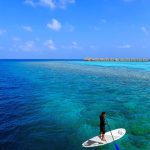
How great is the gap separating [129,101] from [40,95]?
11948 millimetres

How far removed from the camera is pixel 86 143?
1528 centimetres

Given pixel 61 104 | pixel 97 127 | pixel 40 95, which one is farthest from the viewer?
pixel 40 95

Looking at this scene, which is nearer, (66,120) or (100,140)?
(100,140)

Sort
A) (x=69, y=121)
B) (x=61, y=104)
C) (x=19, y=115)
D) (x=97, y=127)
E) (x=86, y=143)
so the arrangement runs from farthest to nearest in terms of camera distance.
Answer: (x=61, y=104) → (x=19, y=115) → (x=69, y=121) → (x=97, y=127) → (x=86, y=143)

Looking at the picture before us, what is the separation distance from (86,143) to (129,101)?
1440cm

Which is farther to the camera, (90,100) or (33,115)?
(90,100)

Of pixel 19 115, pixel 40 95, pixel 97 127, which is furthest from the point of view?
pixel 40 95

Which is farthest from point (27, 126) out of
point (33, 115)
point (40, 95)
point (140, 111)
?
point (40, 95)

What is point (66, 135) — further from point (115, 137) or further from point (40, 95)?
point (40, 95)

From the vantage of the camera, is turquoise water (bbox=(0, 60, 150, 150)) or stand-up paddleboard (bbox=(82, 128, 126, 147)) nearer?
stand-up paddleboard (bbox=(82, 128, 126, 147))

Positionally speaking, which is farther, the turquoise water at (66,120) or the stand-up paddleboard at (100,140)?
the turquoise water at (66,120)

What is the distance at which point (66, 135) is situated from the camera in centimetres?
1700

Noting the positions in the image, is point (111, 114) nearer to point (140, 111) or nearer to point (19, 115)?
point (140, 111)

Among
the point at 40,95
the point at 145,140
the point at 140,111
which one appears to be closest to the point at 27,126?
the point at 145,140
